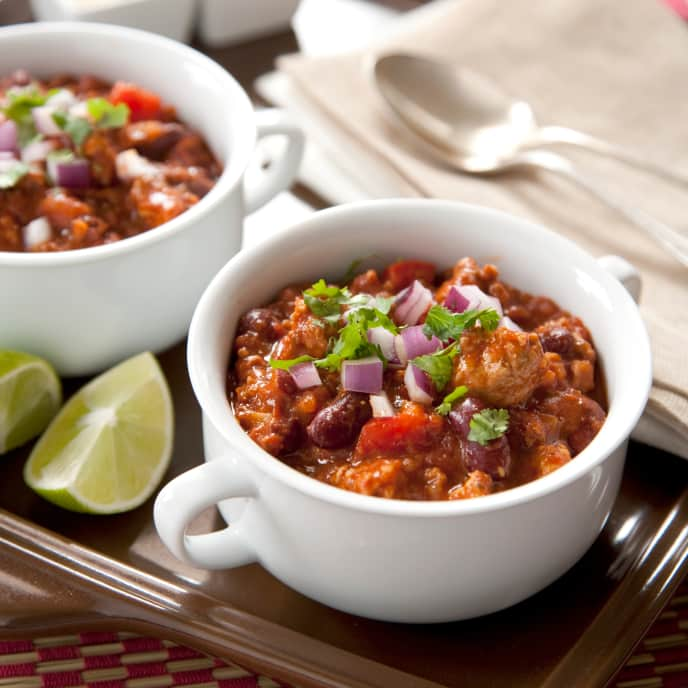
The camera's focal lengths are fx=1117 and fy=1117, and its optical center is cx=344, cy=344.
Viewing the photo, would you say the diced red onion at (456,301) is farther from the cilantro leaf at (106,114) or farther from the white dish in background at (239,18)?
the white dish in background at (239,18)

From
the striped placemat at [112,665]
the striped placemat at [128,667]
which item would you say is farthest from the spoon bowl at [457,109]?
the striped placemat at [112,665]

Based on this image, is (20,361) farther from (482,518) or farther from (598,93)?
(598,93)

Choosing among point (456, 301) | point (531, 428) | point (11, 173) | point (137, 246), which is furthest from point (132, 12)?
point (531, 428)

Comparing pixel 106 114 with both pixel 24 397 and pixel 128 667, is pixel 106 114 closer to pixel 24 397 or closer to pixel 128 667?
pixel 24 397

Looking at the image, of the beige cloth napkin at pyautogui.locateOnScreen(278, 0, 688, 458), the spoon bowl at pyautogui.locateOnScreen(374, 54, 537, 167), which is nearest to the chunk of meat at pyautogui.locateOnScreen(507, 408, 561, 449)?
the beige cloth napkin at pyautogui.locateOnScreen(278, 0, 688, 458)

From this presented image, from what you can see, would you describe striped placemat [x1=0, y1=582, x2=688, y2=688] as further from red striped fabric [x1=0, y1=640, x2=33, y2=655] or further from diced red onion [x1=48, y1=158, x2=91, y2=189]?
diced red onion [x1=48, y1=158, x2=91, y2=189]

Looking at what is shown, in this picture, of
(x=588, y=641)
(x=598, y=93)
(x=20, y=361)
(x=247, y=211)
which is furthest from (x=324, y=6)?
(x=588, y=641)
